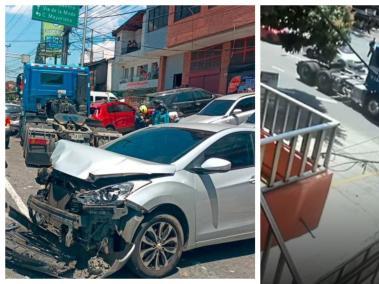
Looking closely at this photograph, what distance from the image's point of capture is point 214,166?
359cm

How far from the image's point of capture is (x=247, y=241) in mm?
3639

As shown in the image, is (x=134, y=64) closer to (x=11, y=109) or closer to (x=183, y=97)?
(x=183, y=97)

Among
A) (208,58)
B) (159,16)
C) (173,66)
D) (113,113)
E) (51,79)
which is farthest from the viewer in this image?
(113,113)

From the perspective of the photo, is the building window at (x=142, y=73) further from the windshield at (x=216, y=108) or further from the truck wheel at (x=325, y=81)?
the truck wheel at (x=325, y=81)

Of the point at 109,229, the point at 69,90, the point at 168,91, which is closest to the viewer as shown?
the point at 109,229

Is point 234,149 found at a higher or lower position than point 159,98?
lower

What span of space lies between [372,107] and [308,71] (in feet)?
1.44

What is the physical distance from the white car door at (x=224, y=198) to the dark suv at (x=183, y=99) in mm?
3171

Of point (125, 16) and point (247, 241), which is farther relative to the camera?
point (125, 16)

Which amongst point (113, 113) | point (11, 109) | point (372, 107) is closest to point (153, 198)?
point (372, 107)

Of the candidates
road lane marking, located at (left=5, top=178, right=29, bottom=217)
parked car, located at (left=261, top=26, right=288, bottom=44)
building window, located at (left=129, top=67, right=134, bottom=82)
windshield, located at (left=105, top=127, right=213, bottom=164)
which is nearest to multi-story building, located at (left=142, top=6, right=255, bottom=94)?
building window, located at (left=129, top=67, right=134, bottom=82)

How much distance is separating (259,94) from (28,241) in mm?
2328

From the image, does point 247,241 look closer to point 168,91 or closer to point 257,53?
point 257,53
